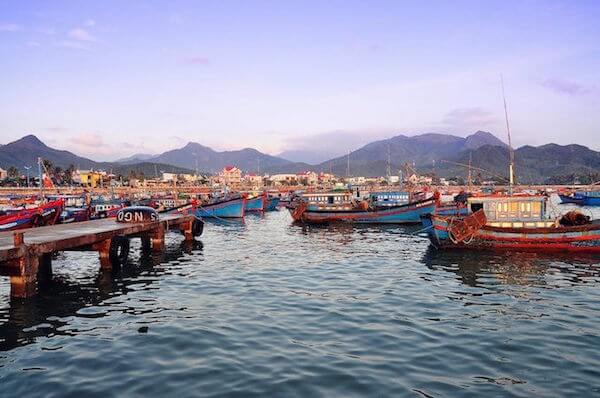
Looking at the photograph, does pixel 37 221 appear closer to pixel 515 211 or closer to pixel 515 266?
pixel 515 266

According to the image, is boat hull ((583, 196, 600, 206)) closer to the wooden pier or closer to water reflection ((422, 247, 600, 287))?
water reflection ((422, 247, 600, 287))

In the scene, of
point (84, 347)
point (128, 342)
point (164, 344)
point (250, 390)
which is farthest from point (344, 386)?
point (84, 347)

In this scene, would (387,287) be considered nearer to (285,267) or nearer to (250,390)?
(285,267)

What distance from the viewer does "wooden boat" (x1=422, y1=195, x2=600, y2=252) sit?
97.3 feet

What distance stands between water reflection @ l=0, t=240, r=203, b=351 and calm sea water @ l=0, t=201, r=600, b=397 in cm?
9

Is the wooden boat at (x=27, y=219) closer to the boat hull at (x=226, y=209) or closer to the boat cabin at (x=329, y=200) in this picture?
the boat hull at (x=226, y=209)

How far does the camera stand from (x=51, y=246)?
20938 mm

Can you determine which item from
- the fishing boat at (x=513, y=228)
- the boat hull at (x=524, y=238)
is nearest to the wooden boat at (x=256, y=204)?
the fishing boat at (x=513, y=228)

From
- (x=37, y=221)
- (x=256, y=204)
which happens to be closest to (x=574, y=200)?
(x=256, y=204)

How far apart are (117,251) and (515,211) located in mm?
26525

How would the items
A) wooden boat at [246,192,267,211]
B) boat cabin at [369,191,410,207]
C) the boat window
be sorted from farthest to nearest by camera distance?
wooden boat at [246,192,267,211] < boat cabin at [369,191,410,207] < the boat window

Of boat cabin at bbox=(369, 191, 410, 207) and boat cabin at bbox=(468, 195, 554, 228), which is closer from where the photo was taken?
boat cabin at bbox=(468, 195, 554, 228)

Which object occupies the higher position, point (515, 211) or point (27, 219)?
point (515, 211)

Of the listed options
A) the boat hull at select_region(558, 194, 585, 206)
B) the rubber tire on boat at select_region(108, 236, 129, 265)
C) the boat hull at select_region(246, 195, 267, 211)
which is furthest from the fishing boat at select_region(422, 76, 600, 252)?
the boat hull at select_region(558, 194, 585, 206)
